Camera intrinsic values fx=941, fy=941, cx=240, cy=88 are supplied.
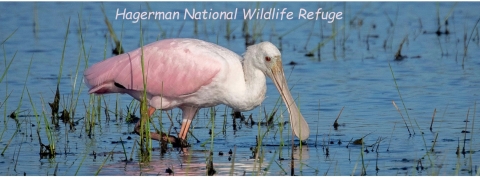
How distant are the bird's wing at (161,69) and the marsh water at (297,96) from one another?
0.40 m

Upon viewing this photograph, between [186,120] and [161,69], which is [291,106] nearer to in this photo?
[186,120]

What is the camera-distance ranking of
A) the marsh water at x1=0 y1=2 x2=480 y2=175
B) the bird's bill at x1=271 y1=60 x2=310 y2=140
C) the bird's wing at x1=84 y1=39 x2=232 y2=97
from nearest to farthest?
the marsh water at x1=0 y1=2 x2=480 y2=175 < the bird's bill at x1=271 y1=60 x2=310 y2=140 < the bird's wing at x1=84 y1=39 x2=232 y2=97

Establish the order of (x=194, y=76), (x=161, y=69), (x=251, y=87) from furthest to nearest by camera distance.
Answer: (x=161, y=69) < (x=194, y=76) < (x=251, y=87)

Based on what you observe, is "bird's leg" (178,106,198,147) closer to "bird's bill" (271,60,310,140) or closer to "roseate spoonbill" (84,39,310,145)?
"roseate spoonbill" (84,39,310,145)

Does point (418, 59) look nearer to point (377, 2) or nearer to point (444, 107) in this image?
point (444, 107)

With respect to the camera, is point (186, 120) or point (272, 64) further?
point (186, 120)

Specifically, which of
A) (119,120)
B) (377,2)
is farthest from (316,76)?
(377,2)

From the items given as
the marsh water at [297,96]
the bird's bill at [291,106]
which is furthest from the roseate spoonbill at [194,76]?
the marsh water at [297,96]

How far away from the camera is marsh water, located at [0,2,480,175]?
7.93m

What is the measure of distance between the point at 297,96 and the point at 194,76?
2728mm

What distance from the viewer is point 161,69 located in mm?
9148

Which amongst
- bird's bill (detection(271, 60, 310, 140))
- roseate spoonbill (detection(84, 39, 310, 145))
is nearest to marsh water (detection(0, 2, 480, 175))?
bird's bill (detection(271, 60, 310, 140))

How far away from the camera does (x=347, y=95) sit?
1153 cm

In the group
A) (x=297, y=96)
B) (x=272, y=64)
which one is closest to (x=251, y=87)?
(x=272, y=64)
